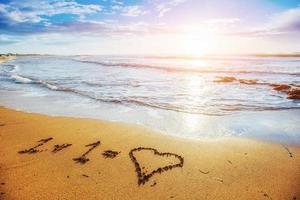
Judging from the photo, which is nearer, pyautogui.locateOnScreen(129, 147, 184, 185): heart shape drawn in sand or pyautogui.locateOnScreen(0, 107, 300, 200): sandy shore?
pyautogui.locateOnScreen(0, 107, 300, 200): sandy shore

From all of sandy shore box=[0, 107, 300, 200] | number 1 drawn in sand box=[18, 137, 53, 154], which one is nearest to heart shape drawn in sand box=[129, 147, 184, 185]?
sandy shore box=[0, 107, 300, 200]

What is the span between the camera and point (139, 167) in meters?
4.21

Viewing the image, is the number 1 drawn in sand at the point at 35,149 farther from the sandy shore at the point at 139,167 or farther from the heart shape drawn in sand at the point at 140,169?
the heart shape drawn in sand at the point at 140,169

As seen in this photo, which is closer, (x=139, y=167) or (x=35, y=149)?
(x=139, y=167)

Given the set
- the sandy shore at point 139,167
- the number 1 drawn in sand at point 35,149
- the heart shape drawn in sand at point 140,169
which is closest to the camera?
the sandy shore at point 139,167

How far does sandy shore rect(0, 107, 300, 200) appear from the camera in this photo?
140 inches

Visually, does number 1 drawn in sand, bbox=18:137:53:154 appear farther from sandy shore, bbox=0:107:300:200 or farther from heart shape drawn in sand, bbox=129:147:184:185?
heart shape drawn in sand, bbox=129:147:184:185

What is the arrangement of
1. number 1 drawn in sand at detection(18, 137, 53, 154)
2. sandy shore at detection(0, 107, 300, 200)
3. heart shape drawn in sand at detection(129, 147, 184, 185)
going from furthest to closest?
number 1 drawn in sand at detection(18, 137, 53, 154), heart shape drawn in sand at detection(129, 147, 184, 185), sandy shore at detection(0, 107, 300, 200)

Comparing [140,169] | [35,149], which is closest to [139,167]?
[140,169]

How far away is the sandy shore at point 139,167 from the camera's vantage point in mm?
3543

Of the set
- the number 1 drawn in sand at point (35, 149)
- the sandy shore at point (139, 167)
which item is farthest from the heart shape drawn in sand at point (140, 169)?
the number 1 drawn in sand at point (35, 149)

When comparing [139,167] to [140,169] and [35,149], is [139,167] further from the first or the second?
[35,149]

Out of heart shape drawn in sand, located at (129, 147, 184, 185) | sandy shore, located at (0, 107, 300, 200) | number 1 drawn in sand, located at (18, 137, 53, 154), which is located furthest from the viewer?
number 1 drawn in sand, located at (18, 137, 53, 154)

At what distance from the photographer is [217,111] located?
27.0 feet
